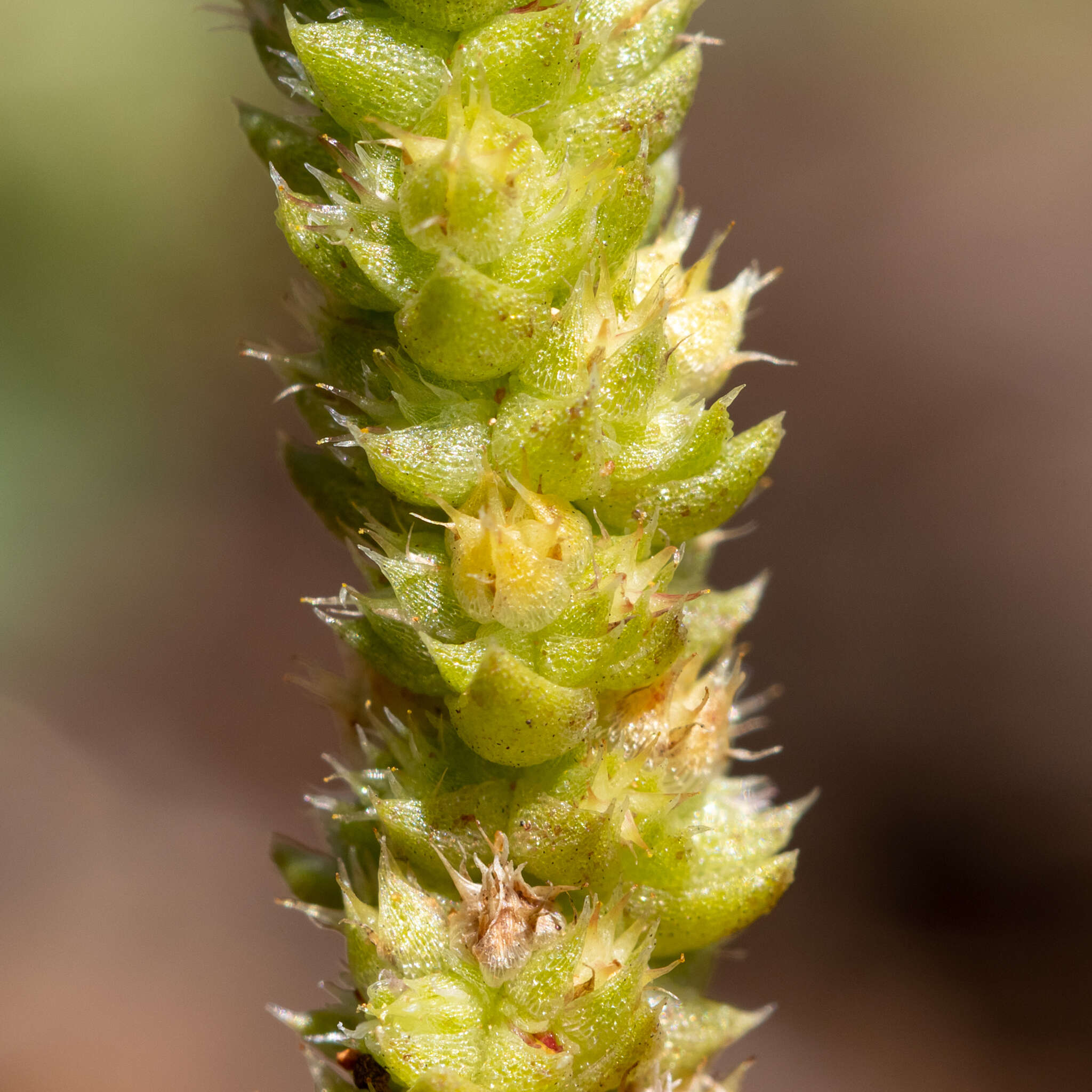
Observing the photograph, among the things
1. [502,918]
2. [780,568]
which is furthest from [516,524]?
[780,568]

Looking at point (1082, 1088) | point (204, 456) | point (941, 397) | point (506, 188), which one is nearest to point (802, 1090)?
point (1082, 1088)

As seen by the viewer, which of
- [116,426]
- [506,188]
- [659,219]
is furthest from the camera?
[116,426]

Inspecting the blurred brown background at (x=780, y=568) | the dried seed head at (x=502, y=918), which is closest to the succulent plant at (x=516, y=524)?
the dried seed head at (x=502, y=918)

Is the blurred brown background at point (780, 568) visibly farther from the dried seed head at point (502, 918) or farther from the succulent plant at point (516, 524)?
the dried seed head at point (502, 918)

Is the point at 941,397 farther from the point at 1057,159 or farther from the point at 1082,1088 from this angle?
the point at 1082,1088

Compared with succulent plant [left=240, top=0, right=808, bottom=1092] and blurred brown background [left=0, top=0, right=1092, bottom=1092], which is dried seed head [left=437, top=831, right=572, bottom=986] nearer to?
succulent plant [left=240, top=0, right=808, bottom=1092]

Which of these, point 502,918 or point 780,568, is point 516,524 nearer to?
point 502,918
